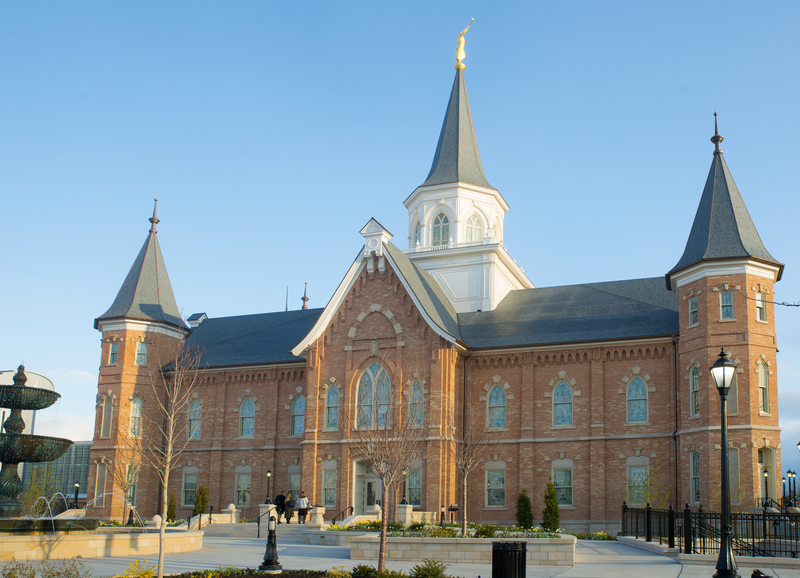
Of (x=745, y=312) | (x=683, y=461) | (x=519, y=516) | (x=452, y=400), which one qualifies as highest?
(x=745, y=312)

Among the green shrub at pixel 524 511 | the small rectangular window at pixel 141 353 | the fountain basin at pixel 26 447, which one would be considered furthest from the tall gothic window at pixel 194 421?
the fountain basin at pixel 26 447

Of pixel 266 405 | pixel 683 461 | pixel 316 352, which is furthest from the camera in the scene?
pixel 266 405

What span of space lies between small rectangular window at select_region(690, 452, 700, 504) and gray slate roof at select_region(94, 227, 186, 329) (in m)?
25.8

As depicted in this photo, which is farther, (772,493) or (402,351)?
(402,351)

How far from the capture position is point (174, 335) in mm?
44406

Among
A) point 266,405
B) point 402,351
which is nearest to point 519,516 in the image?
point 402,351

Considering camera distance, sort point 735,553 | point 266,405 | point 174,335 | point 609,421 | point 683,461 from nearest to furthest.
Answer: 1. point 735,553
2. point 683,461
3. point 609,421
4. point 266,405
5. point 174,335

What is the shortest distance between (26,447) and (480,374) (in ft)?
66.3

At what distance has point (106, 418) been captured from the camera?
1670 inches

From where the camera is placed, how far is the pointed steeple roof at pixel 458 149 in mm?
45312

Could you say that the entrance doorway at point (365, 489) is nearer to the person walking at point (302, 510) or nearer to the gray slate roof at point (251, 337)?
the person walking at point (302, 510)

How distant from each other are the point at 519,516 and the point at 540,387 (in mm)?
6003

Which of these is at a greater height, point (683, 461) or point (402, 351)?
point (402, 351)

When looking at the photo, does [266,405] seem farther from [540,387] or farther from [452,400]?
[540,387]
